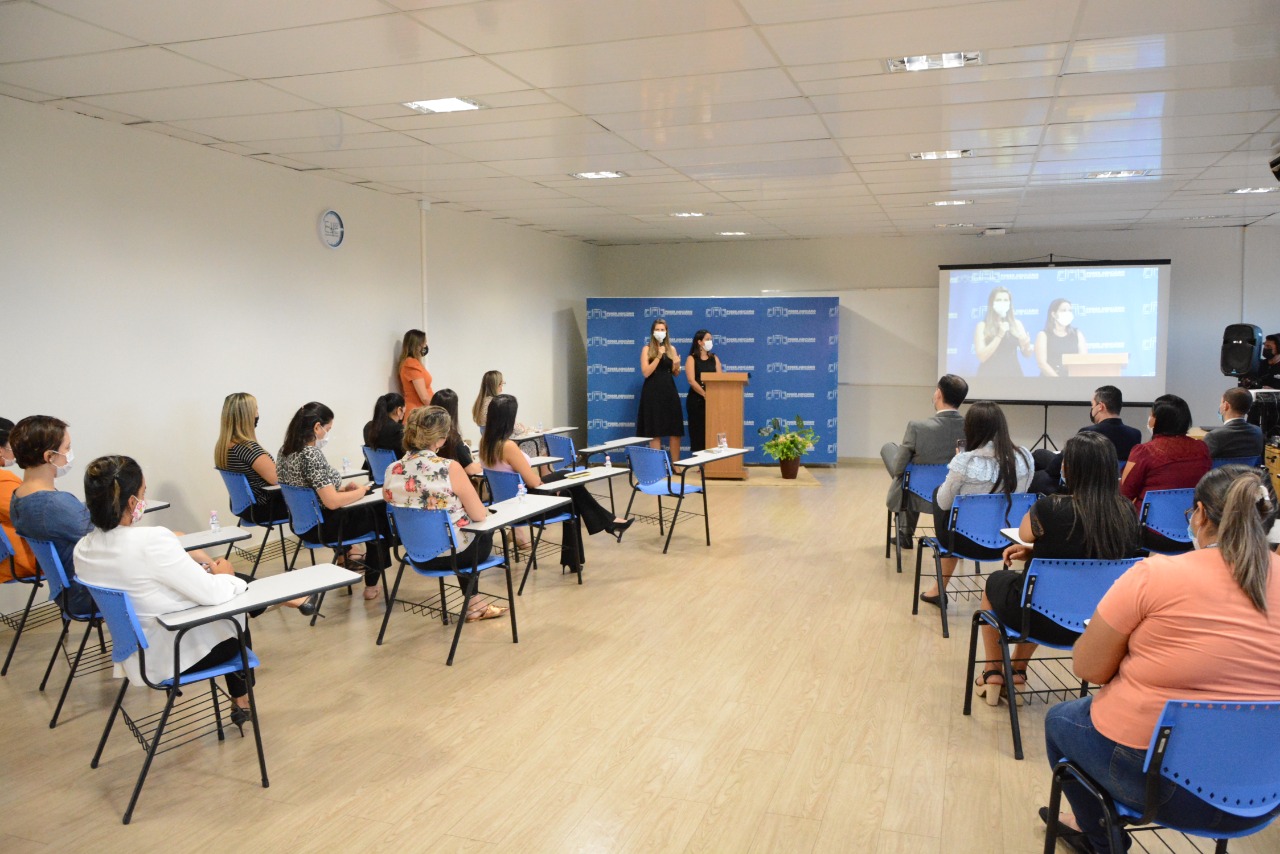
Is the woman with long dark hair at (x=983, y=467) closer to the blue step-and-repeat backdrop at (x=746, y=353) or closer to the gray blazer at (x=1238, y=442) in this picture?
the gray blazer at (x=1238, y=442)

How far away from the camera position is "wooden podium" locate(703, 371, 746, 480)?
10.6 meters

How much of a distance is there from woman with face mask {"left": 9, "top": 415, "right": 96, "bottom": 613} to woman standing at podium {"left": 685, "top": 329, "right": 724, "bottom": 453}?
25.6 feet

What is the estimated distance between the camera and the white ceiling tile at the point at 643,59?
3.90 meters

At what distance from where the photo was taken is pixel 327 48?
404 cm

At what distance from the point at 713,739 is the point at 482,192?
237 inches

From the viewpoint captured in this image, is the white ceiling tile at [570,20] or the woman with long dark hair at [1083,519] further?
the white ceiling tile at [570,20]

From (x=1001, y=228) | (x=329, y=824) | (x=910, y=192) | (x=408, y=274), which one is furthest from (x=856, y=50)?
(x=1001, y=228)

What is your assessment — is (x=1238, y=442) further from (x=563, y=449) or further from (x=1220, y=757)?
(x=563, y=449)

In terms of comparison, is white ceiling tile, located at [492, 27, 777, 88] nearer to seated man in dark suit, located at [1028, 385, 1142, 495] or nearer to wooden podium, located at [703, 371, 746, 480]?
seated man in dark suit, located at [1028, 385, 1142, 495]

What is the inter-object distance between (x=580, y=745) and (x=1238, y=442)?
4.49 meters

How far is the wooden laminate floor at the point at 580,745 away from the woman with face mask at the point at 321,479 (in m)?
0.54

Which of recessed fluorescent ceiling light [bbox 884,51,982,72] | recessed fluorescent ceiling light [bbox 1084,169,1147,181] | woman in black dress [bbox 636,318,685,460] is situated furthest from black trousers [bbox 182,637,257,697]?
woman in black dress [bbox 636,318,685,460]

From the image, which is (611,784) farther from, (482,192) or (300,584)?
(482,192)

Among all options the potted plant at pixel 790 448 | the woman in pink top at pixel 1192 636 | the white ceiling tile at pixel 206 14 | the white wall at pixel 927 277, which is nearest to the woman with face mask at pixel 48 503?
the white ceiling tile at pixel 206 14
